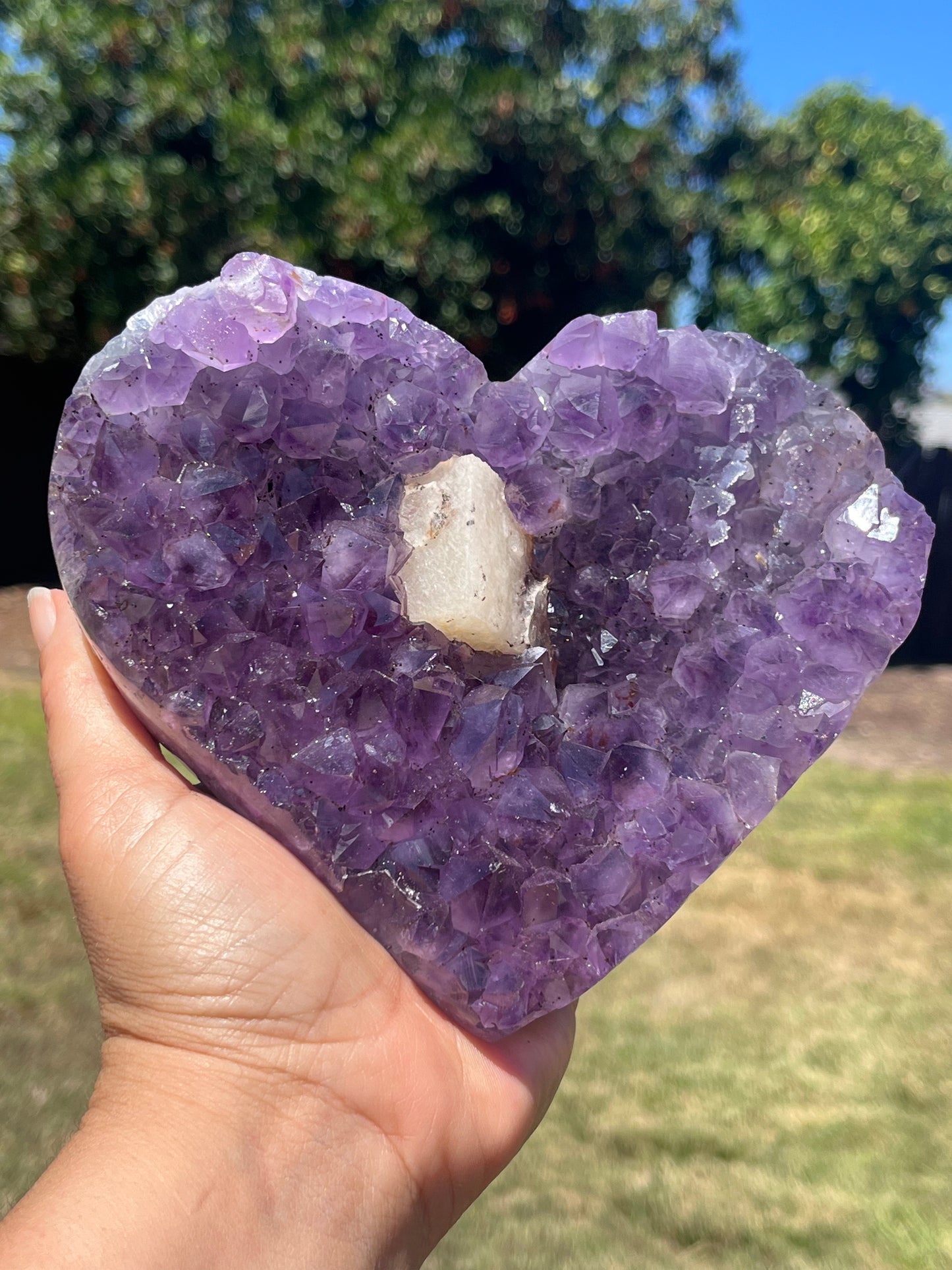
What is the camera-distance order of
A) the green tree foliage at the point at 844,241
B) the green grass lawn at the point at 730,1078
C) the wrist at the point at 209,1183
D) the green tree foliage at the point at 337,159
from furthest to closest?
the green tree foliage at the point at 844,241 < the green tree foliage at the point at 337,159 < the green grass lawn at the point at 730,1078 < the wrist at the point at 209,1183

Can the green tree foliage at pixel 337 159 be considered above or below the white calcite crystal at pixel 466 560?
above

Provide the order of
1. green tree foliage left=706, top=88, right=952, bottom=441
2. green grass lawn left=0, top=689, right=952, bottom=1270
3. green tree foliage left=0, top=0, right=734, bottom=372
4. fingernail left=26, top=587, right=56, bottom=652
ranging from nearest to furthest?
fingernail left=26, top=587, right=56, bottom=652
green grass lawn left=0, top=689, right=952, bottom=1270
green tree foliage left=0, top=0, right=734, bottom=372
green tree foliage left=706, top=88, right=952, bottom=441

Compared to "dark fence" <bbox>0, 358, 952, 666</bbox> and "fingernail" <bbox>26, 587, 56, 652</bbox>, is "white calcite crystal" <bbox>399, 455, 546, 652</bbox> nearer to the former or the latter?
"fingernail" <bbox>26, 587, 56, 652</bbox>

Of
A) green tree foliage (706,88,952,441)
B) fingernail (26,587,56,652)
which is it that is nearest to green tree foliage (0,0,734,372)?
green tree foliage (706,88,952,441)

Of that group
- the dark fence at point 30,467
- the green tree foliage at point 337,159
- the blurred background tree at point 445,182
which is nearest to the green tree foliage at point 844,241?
the blurred background tree at point 445,182

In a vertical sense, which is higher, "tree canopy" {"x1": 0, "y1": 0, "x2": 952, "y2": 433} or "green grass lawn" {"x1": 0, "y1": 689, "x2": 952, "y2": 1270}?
"tree canopy" {"x1": 0, "y1": 0, "x2": 952, "y2": 433}

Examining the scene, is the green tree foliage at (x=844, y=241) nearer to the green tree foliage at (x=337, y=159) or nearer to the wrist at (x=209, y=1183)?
the green tree foliage at (x=337, y=159)
